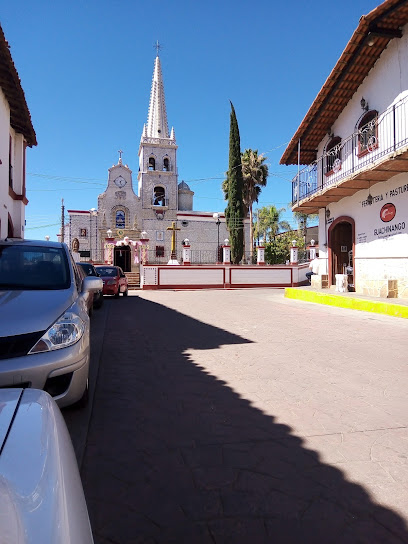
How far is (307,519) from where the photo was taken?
1.95 meters

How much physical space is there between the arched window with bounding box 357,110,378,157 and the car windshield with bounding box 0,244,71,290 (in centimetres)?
1161

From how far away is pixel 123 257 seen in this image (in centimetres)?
3712

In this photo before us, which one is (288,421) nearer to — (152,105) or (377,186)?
(377,186)

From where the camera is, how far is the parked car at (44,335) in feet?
8.71

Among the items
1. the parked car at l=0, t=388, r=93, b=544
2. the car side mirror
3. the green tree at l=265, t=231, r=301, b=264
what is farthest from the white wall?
the green tree at l=265, t=231, r=301, b=264

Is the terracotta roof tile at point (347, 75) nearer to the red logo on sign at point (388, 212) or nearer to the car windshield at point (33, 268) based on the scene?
the red logo on sign at point (388, 212)

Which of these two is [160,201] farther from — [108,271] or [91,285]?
[91,285]

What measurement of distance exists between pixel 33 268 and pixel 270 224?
48.5 m

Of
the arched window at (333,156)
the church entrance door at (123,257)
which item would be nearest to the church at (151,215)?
the church entrance door at (123,257)

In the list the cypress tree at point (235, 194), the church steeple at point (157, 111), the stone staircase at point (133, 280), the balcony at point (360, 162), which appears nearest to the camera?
Result: the balcony at point (360, 162)

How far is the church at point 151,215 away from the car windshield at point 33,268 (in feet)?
105

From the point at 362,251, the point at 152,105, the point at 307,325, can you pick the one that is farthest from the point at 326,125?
the point at 152,105

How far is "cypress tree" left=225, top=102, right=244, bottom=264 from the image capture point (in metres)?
33.4

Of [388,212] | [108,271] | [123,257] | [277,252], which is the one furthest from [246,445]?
[277,252]
